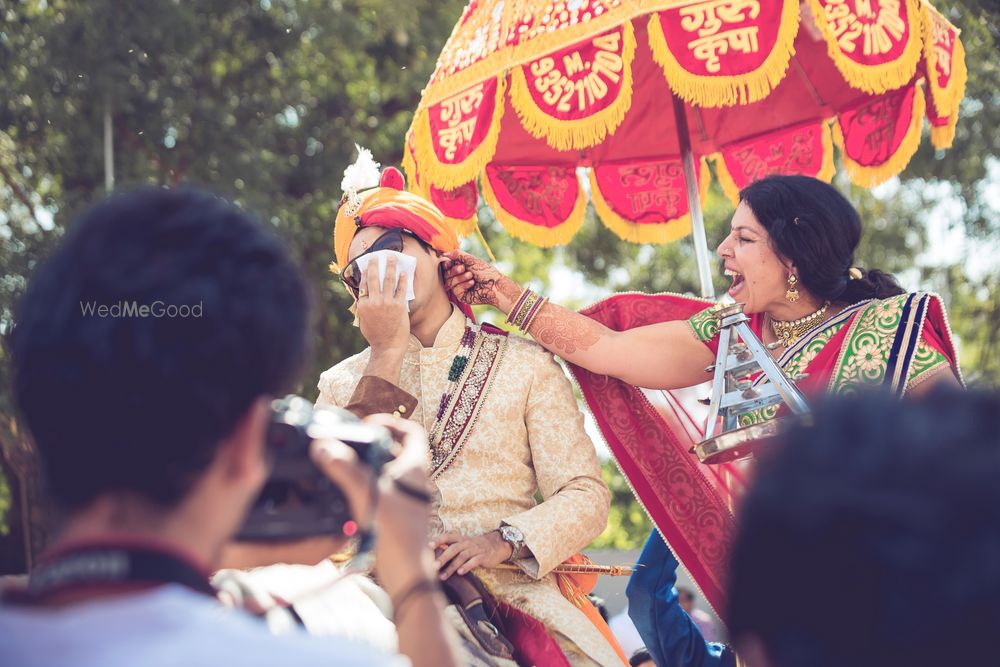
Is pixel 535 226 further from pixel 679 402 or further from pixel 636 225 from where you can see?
pixel 679 402

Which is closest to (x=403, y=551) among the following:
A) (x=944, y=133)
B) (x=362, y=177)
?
(x=362, y=177)

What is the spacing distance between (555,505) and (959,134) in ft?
26.7

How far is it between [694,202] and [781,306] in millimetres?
1007

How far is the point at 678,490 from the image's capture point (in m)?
4.00

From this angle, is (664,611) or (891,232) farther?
(891,232)

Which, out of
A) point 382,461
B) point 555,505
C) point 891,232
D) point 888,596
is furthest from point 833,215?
point 891,232

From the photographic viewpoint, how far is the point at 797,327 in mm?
3932

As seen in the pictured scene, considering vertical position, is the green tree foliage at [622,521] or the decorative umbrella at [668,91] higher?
the decorative umbrella at [668,91]

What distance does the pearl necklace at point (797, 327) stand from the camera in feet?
12.8

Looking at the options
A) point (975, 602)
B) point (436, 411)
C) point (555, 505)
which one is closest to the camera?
point (975, 602)

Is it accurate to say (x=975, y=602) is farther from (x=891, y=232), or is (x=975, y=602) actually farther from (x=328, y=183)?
(x=891, y=232)

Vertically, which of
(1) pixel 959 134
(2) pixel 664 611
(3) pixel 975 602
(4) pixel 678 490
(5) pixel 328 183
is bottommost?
(2) pixel 664 611

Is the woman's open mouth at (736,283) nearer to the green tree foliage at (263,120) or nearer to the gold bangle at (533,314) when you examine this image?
the gold bangle at (533,314)

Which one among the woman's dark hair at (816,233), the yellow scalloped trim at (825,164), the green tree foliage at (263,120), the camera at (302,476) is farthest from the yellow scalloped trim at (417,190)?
the green tree foliage at (263,120)
